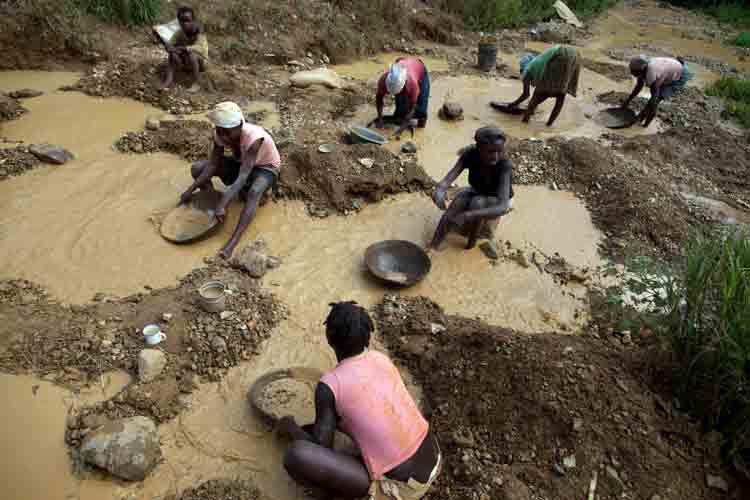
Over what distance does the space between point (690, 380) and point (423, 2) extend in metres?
10.7

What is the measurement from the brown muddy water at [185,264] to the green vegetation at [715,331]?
1.09m

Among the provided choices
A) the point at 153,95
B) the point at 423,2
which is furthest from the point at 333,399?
the point at 423,2

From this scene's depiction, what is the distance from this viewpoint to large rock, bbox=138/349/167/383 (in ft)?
8.75

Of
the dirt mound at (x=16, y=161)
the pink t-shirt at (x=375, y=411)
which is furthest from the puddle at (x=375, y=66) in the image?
the pink t-shirt at (x=375, y=411)

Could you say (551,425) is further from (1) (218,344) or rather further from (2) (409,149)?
(2) (409,149)

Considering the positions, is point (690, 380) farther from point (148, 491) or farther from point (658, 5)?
point (658, 5)

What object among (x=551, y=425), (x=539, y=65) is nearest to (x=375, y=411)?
(x=551, y=425)

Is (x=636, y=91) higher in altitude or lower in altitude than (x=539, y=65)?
lower

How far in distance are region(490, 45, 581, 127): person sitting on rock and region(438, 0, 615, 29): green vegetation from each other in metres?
5.26

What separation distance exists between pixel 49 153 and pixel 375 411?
14.8 ft

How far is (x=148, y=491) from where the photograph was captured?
225 centimetres

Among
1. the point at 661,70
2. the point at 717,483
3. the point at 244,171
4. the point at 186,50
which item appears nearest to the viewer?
the point at 717,483

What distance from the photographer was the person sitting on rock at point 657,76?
636cm

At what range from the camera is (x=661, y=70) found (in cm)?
633
